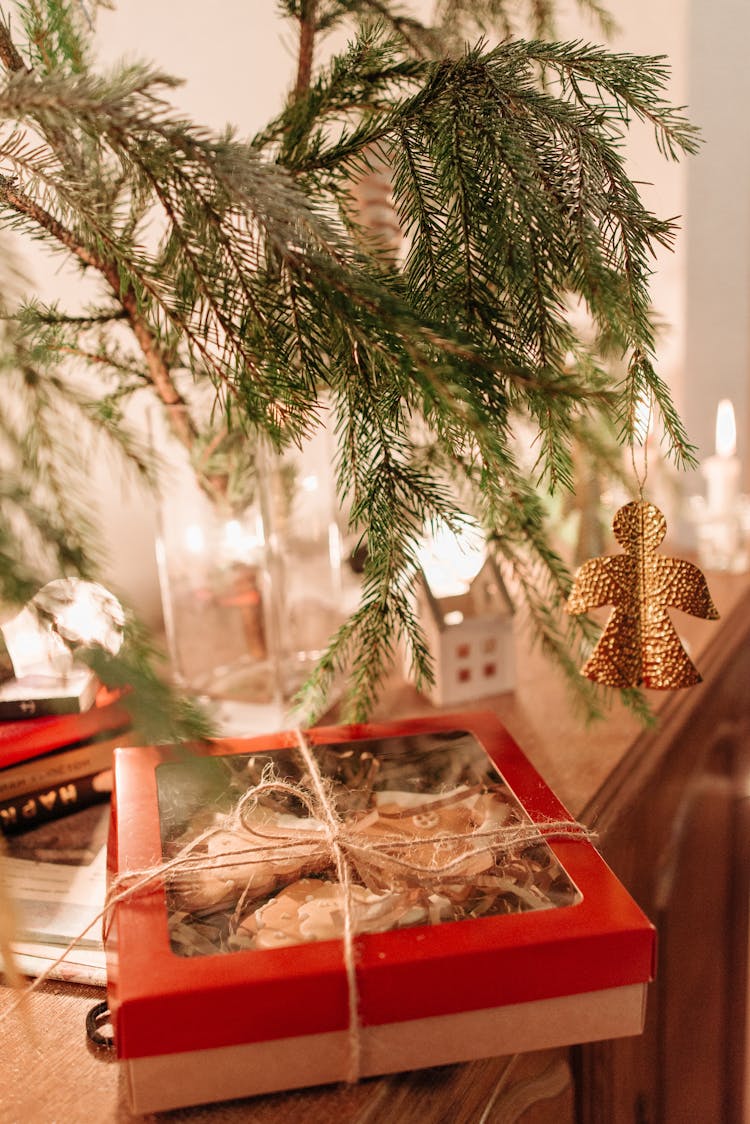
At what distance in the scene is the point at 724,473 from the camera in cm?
119

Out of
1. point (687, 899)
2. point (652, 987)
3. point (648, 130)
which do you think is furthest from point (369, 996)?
point (648, 130)

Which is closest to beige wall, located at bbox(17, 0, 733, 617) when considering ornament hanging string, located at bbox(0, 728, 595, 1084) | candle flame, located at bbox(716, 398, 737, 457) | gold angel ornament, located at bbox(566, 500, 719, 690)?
candle flame, located at bbox(716, 398, 737, 457)

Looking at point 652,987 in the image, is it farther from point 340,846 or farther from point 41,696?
point 41,696

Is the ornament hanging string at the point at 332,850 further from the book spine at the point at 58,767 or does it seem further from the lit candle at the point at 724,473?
the lit candle at the point at 724,473

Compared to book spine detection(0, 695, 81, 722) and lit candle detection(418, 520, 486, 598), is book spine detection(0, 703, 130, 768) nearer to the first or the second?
book spine detection(0, 695, 81, 722)

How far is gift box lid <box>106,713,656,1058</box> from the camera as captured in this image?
39cm

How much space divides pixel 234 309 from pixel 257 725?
0.42 m

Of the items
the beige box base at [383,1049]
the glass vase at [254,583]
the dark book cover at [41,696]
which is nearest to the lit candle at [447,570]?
the glass vase at [254,583]

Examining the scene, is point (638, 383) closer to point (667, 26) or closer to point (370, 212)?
point (370, 212)

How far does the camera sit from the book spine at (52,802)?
0.66 metres

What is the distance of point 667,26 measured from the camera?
3.92 ft

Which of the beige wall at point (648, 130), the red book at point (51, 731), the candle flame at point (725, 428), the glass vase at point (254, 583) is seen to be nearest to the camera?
the red book at point (51, 731)

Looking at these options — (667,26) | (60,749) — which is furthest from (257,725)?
(667,26)

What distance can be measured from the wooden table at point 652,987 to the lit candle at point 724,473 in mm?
105
